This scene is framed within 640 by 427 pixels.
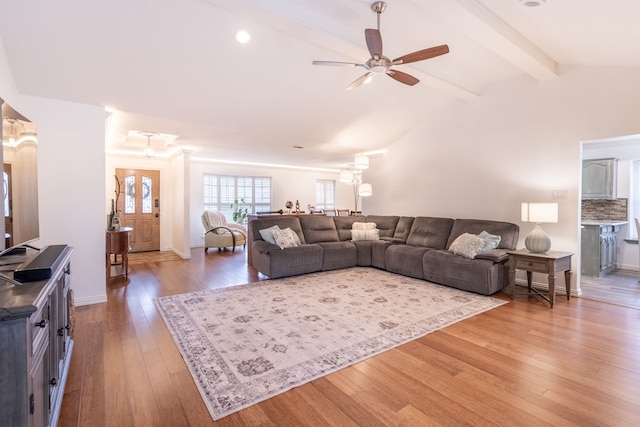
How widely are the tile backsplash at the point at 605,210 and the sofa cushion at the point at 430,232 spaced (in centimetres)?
293

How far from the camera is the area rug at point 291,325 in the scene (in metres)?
2.15

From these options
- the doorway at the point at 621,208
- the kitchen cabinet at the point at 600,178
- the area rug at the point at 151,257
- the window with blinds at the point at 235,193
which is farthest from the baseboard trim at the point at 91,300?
the kitchen cabinet at the point at 600,178

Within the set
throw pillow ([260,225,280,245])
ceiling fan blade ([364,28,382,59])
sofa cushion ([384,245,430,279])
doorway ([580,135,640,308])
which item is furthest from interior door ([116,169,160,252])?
doorway ([580,135,640,308])

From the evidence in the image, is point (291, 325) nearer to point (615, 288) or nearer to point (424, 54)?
point (424, 54)

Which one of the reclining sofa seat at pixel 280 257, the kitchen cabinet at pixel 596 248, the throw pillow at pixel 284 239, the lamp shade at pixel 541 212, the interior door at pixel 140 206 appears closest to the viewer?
the lamp shade at pixel 541 212

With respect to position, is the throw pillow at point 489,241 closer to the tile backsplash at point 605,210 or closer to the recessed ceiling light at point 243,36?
the tile backsplash at point 605,210

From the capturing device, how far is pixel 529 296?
4.04m

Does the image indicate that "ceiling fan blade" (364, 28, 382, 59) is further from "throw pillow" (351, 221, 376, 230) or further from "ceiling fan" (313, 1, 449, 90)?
"throw pillow" (351, 221, 376, 230)

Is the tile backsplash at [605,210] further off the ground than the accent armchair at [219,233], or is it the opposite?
the tile backsplash at [605,210]

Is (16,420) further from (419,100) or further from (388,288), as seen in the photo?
(419,100)

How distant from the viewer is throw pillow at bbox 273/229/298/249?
4.92 m

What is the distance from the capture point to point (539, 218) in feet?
12.5

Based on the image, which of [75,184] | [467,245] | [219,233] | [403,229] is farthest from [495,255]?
[219,233]

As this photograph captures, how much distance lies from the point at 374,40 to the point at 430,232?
3440mm
